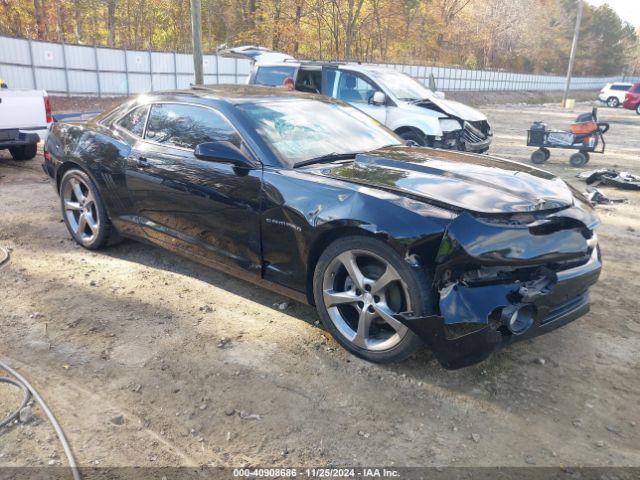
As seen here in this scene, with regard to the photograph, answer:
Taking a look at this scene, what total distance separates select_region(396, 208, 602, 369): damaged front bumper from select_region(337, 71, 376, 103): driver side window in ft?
23.5

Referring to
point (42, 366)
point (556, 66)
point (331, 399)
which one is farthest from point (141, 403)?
point (556, 66)

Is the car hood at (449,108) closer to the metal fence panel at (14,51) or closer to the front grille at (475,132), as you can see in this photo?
the front grille at (475,132)

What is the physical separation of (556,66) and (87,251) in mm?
75061

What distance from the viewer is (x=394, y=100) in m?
9.26

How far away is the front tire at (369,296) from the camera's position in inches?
113

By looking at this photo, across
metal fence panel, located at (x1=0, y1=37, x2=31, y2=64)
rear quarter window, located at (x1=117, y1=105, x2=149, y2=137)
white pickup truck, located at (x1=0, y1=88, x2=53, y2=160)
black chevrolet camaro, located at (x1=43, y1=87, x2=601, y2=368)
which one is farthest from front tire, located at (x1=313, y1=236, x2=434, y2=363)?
metal fence panel, located at (x1=0, y1=37, x2=31, y2=64)

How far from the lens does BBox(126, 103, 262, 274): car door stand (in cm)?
364

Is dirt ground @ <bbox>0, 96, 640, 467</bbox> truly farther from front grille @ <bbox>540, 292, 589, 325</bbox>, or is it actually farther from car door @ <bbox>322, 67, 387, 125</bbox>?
car door @ <bbox>322, 67, 387, 125</bbox>

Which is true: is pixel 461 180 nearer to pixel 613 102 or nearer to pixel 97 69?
pixel 97 69

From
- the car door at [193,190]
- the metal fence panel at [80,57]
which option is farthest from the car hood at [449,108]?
the metal fence panel at [80,57]

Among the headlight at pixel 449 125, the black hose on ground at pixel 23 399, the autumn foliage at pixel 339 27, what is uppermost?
the autumn foliage at pixel 339 27

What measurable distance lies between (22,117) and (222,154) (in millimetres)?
6001

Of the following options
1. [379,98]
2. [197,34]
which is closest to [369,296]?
[379,98]

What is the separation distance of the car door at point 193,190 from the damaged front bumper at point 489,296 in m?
1.38
